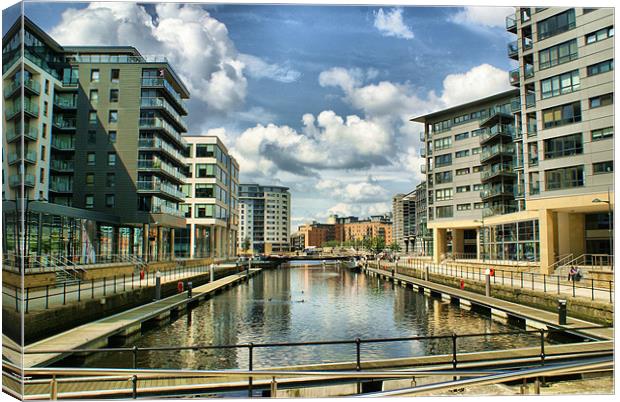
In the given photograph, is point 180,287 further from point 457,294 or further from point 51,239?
point 457,294

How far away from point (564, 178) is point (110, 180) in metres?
22.5

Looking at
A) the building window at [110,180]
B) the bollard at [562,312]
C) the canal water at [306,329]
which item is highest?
the building window at [110,180]

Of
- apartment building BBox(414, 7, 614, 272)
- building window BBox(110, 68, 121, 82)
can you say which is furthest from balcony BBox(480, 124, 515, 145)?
building window BBox(110, 68, 121, 82)

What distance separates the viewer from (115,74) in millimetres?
24125

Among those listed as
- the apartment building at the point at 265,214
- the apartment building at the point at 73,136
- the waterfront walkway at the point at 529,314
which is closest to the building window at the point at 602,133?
the waterfront walkway at the point at 529,314

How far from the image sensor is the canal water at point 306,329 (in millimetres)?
20500

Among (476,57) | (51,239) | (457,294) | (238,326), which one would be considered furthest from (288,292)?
(476,57)

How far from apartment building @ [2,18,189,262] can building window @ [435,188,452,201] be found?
4663 cm

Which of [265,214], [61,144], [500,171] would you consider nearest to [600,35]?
[61,144]

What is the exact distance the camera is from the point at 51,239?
2983 cm

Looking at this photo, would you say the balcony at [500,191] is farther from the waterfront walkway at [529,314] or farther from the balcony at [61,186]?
the balcony at [61,186]

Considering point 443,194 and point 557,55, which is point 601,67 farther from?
point 443,194

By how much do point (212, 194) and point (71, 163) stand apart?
5903cm

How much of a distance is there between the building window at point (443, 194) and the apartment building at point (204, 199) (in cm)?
3487
